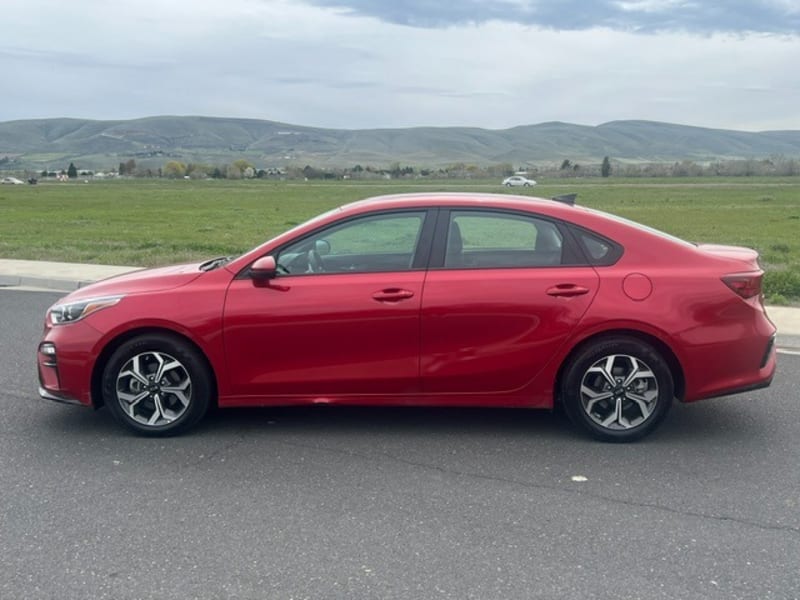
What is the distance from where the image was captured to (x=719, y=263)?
5461 mm

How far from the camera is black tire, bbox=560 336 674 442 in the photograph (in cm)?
529

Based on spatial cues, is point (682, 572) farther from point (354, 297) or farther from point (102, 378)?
point (102, 378)

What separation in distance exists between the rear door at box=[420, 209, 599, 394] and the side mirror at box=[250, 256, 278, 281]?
0.97m

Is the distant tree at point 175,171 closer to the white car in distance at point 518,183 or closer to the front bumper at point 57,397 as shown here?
the white car in distance at point 518,183

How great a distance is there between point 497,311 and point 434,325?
0.40 meters

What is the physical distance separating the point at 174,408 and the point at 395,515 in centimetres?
189

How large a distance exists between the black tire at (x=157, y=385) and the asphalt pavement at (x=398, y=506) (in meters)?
0.15

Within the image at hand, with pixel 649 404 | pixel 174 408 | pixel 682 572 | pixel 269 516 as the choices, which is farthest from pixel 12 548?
pixel 649 404

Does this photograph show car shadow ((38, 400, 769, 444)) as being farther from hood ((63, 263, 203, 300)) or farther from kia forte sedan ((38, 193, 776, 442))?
hood ((63, 263, 203, 300))

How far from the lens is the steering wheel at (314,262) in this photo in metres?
5.50

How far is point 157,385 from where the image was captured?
5449 mm

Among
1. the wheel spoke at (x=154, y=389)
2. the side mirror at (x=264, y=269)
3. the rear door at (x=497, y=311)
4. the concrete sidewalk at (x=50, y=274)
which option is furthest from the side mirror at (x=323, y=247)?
the concrete sidewalk at (x=50, y=274)

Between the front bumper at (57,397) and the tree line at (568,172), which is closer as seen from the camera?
the front bumper at (57,397)

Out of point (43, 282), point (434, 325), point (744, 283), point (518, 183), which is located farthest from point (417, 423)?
point (518, 183)
